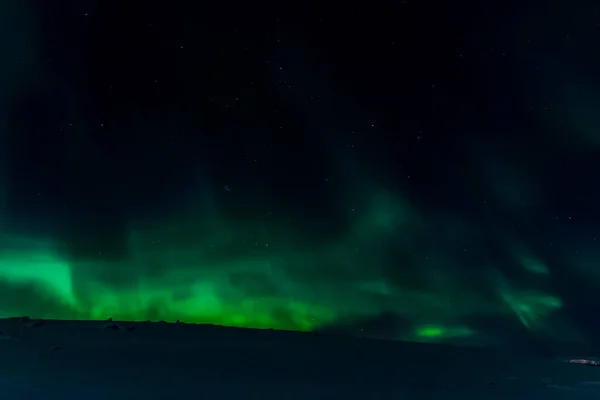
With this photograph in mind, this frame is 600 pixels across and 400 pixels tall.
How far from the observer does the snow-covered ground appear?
883 cm

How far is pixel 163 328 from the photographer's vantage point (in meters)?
14.3

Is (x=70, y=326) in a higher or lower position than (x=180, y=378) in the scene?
higher

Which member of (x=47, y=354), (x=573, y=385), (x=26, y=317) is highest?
(x=26, y=317)

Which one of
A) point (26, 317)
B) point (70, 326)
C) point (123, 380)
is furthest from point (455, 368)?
point (26, 317)

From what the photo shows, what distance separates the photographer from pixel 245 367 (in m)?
10.7

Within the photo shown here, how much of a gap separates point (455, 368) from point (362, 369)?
200 centimetres

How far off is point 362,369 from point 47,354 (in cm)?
563

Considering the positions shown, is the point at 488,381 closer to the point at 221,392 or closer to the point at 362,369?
the point at 362,369

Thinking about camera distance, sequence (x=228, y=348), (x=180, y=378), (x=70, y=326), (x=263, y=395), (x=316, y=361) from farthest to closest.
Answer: (x=70, y=326), (x=228, y=348), (x=316, y=361), (x=180, y=378), (x=263, y=395)

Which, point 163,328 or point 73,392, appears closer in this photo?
point 73,392

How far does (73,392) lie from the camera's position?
26.8ft

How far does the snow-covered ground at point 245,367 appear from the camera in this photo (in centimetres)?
883

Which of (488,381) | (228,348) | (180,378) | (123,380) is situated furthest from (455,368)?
(123,380)

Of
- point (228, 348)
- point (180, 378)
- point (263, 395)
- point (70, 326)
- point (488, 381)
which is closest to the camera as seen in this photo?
point (263, 395)
